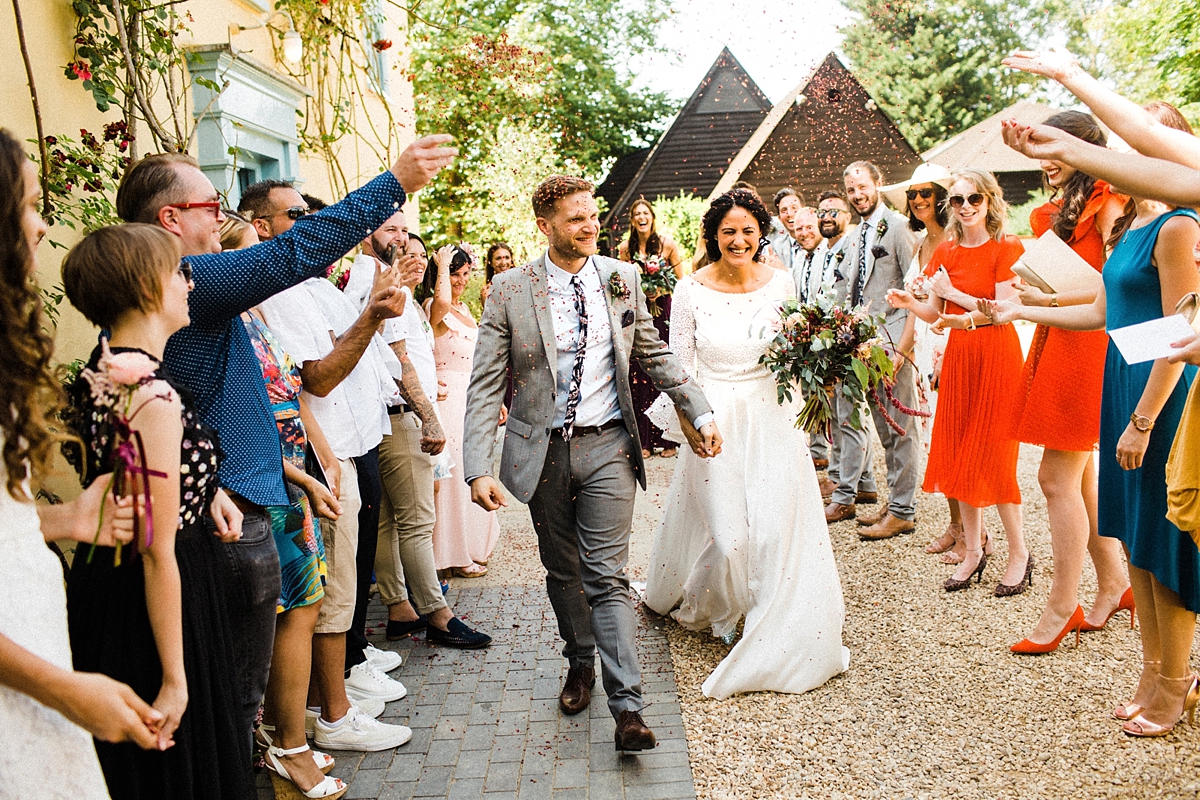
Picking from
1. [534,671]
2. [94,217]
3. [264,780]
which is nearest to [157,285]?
[264,780]

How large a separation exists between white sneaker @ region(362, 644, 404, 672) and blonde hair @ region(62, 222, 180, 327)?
9.88ft

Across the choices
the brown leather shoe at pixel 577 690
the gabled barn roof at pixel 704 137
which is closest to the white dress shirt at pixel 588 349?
the brown leather shoe at pixel 577 690

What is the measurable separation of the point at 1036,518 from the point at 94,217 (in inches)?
276

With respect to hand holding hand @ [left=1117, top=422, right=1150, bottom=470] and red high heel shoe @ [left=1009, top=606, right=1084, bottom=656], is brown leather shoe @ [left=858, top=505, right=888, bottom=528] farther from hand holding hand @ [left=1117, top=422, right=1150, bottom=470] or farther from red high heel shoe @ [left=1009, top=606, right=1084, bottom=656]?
hand holding hand @ [left=1117, top=422, right=1150, bottom=470]

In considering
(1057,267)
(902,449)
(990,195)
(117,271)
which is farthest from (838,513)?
(117,271)

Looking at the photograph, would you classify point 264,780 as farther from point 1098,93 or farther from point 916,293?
point 916,293

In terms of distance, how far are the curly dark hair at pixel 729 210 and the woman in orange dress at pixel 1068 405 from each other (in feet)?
4.61

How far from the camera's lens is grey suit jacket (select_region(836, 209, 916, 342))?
6.95 m

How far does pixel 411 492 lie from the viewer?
4.99m

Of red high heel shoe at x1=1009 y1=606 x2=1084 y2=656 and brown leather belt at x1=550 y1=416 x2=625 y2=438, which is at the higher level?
brown leather belt at x1=550 y1=416 x2=625 y2=438

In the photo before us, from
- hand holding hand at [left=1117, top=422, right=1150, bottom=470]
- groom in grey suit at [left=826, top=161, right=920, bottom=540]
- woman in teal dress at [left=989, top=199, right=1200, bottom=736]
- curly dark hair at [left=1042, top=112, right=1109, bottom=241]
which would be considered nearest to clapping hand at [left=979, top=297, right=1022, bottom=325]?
curly dark hair at [left=1042, top=112, right=1109, bottom=241]

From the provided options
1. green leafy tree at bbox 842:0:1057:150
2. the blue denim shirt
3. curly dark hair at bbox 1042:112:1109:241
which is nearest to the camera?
the blue denim shirt

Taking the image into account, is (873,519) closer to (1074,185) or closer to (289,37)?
(1074,185)

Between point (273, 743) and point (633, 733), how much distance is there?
1461 millimetres
